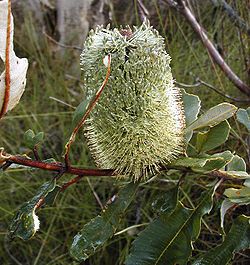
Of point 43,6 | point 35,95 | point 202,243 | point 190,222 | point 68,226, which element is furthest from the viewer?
point 43,6

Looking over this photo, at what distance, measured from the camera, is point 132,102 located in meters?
0.91

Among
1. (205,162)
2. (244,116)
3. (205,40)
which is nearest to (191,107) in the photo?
(244,116)

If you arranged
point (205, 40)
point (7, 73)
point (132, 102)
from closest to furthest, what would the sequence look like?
1. point (7, 73)
2. point (132, 102)
3. point (205, 40)

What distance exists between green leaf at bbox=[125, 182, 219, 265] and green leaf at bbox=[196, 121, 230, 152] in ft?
0.29

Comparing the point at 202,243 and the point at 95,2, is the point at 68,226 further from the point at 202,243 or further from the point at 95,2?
the point at 95,2

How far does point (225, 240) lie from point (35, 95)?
158cm

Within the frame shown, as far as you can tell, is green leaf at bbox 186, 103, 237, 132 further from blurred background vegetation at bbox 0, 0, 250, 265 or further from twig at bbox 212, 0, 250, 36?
twig at bbox 212, 0, 250, 36

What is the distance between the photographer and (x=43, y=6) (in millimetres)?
3029

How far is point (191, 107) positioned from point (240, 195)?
0.20m

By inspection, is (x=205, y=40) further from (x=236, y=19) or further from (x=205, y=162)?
(x=205, y=162)

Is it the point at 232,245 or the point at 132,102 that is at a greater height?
the point at 132,102

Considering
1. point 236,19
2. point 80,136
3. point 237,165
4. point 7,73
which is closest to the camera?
point 7,73

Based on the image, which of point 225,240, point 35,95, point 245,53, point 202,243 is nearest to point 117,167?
point 225,240

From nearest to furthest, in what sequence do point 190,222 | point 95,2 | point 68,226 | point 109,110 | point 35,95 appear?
point 109,110, point 190,222, point 68,226, point 35,95, point 95,2
